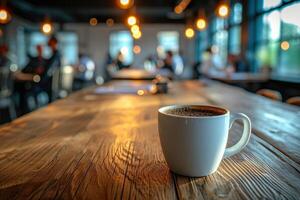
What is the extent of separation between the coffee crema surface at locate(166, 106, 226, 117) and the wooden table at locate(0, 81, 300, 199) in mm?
120

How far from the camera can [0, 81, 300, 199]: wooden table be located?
0.61 metres

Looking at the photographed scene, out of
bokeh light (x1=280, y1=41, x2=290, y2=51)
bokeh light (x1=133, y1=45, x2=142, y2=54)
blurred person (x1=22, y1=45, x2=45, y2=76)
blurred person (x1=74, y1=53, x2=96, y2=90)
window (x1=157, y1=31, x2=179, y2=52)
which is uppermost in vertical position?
window (x1=157, y1=31, x2=179, y2=52)

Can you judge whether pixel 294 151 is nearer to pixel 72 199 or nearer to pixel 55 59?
pixel 72 199

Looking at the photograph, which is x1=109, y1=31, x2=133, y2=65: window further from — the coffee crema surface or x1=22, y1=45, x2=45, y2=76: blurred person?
the coffee crema surface

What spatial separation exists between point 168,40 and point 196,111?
14.8 metres

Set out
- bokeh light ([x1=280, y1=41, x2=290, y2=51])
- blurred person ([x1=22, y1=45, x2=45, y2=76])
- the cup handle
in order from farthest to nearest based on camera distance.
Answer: blurred person ([x1=22, y1=45, x2=45, y2=76]) < bokeh light ([x1=280, y1=41, x2=290, y2=51]) < the cup handle

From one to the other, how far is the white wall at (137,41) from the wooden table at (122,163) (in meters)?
13.9

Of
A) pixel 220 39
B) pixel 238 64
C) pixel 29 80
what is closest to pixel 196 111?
pixel 29 80

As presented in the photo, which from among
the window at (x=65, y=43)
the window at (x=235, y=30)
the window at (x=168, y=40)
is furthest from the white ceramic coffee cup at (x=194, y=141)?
the window at (x=65, y=43)

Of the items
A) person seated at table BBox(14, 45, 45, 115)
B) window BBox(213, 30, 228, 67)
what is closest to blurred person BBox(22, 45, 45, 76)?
person seated at table BBox(14, 45, 45, 115)

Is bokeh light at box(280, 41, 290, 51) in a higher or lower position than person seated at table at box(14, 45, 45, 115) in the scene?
higher

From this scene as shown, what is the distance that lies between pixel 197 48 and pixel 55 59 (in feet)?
32.3

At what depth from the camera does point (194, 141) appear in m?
0.65

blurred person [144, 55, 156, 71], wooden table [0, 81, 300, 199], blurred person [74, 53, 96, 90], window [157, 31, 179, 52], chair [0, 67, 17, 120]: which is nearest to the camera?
wooden table [0, 81, 300, 199]
